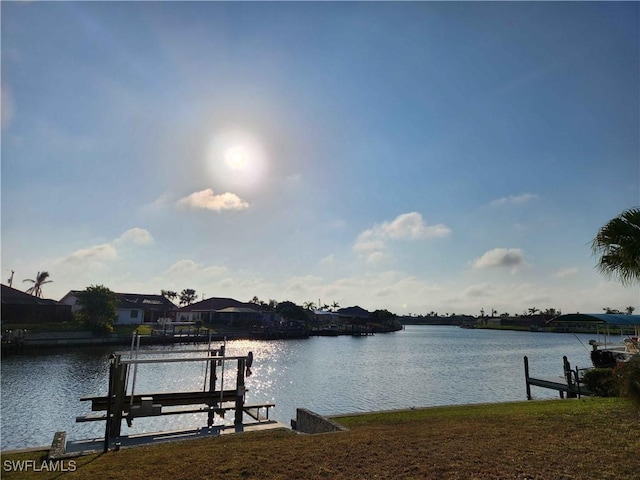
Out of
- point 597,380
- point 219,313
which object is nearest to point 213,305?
point 219,313

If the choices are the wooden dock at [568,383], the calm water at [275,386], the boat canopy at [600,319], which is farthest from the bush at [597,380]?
the calm water at [275,386]

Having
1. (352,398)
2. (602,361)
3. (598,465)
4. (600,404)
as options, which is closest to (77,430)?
(352,398)

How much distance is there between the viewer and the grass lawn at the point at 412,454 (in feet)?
22.4

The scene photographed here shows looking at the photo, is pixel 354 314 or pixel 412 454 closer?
pixel 412 454

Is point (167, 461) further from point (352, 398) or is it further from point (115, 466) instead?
point (352, 398)

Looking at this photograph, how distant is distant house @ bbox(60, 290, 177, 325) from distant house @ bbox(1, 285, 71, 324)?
3.13 metres

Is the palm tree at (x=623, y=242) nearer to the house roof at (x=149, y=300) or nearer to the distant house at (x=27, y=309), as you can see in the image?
the distant house at (x=27, y=309)

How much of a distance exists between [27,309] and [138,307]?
62.4 ft

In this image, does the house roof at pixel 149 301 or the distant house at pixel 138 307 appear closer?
the distant house at pixel 138 307

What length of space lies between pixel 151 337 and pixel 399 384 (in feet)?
146

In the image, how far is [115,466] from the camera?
790 cm

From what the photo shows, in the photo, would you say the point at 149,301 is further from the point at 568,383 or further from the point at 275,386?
the point at 568,383

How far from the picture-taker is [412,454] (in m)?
7.76

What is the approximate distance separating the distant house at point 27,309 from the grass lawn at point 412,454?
59.9 metres
